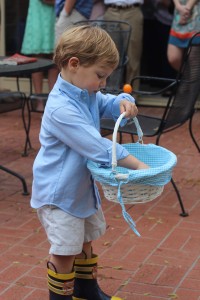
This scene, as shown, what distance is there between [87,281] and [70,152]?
2.28 ft

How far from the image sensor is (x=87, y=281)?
326 cm

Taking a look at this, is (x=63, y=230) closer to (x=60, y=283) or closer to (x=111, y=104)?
(x=60, y=283)

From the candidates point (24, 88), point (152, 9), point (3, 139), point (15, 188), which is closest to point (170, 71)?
point (152, 9)

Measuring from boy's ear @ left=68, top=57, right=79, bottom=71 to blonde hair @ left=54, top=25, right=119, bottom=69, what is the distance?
13 mm

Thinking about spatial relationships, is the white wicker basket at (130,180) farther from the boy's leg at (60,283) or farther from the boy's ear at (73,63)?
the boy's leg at (60,283)

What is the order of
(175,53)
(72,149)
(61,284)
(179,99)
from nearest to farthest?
1. (72,149)
2. (61,284)
3. (179,99)
4. (175,53)

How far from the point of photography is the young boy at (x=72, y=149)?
281cm

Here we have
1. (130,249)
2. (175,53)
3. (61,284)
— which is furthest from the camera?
(175,53)

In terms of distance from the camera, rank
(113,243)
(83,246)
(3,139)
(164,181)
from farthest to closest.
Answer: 1. (3,139)
2. (113,243)
3. (83,246)
4. (164,181)

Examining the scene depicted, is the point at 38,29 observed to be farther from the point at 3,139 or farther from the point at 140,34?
the point at 3,139

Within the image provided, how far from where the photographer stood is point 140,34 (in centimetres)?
822

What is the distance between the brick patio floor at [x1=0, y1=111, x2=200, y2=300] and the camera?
3.60 metres

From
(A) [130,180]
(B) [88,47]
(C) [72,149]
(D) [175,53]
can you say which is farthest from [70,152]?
(D) [175,53]

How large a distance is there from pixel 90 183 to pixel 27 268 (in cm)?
103
